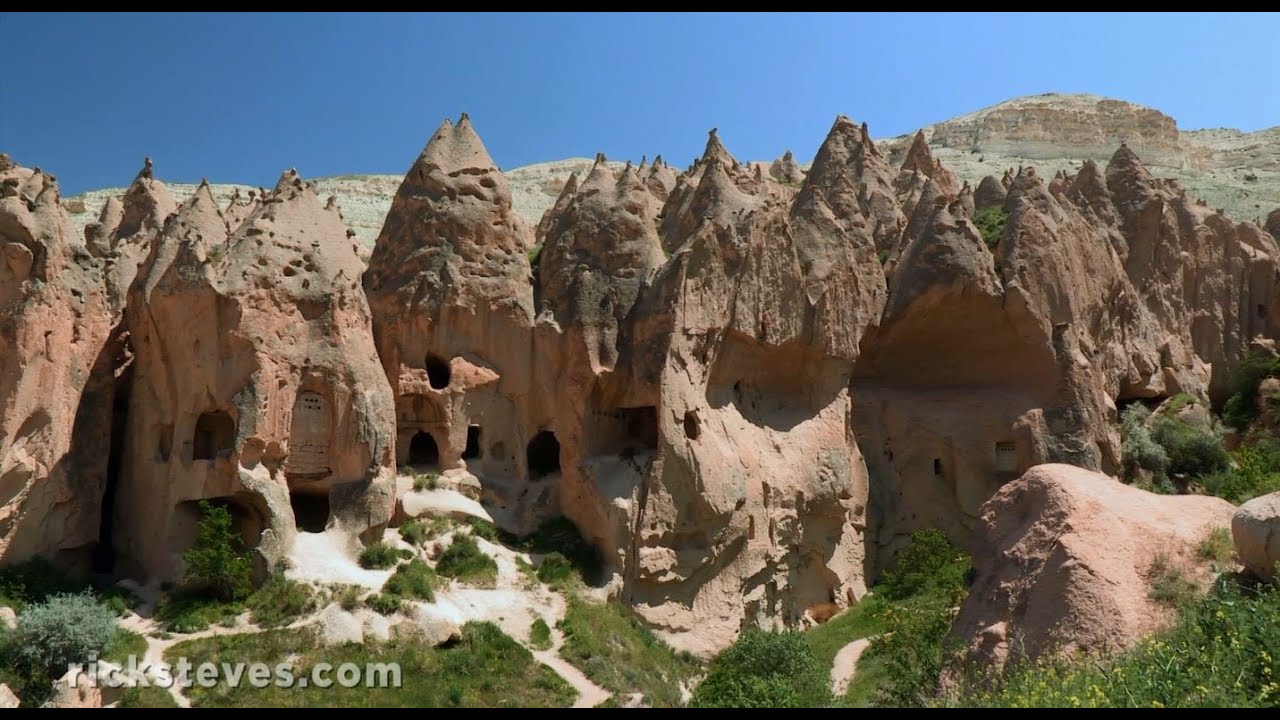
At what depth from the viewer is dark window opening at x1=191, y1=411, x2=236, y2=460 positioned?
2112cm

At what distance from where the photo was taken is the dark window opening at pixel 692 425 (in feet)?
76.9

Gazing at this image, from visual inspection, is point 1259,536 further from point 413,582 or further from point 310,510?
point 310,510

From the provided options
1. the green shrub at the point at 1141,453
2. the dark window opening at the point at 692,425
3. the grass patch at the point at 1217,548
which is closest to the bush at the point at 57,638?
the dark window opening at the point at 692,425

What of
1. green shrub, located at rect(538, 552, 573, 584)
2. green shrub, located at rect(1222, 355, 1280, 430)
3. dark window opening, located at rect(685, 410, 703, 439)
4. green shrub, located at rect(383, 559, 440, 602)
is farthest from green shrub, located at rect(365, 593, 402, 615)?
green shrub, located at rect(1222, 355, 1280, 430)

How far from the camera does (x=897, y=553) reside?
87.4 feet

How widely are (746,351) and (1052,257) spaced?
9439 mm

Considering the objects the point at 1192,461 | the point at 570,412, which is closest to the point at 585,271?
the point at 570,412

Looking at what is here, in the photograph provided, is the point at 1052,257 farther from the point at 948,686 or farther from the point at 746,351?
the point at 948,686

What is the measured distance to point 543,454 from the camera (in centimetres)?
2575

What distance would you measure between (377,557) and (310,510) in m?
3.09

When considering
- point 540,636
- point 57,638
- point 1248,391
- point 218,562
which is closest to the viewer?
point 57,638

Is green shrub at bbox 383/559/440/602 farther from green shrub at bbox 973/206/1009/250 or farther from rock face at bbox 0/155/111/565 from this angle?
green shrub at bbox 973/206/1009/250

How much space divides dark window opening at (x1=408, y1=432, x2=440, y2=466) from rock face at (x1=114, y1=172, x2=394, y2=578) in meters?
2.74

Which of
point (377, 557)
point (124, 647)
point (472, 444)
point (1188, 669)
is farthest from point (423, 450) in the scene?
point (1188, 669)
